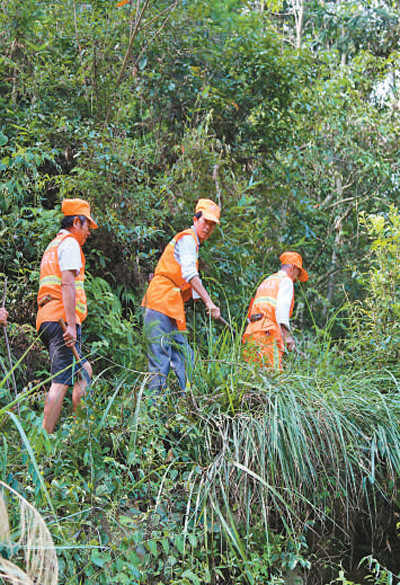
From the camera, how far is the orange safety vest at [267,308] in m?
5.51

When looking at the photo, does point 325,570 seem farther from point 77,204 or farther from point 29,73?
point 29,73

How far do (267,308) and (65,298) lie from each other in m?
1.98

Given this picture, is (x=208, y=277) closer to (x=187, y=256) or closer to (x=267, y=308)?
(x=267, y=308)

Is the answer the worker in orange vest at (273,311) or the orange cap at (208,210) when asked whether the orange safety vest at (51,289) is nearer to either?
the orange cap at (208,210)

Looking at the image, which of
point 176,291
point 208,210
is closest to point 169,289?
point 176,291

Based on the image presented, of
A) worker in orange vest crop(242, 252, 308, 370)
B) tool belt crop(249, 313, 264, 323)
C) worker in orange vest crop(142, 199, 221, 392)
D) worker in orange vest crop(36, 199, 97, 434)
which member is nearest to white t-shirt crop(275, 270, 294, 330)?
worker in orange vest crop(242, 252, 308, 370)

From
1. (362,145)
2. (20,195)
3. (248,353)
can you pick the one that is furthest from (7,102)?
(362,145)

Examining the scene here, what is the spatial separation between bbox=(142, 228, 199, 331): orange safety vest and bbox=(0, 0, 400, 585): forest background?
0.17 m

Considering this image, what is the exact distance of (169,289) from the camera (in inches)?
191

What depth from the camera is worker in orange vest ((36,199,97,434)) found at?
4230 millimetres

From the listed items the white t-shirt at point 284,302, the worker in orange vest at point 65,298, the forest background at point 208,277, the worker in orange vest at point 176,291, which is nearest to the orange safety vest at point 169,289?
the worker in orange vest at point 176,291

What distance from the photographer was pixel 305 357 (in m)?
4.93

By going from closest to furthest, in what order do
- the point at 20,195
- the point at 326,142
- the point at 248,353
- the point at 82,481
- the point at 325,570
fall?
the point at 82,481 → the point at 325,570 → the point at 248,353 → the point at 20,195 → the point at 326,142

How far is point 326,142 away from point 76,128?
519 cm
